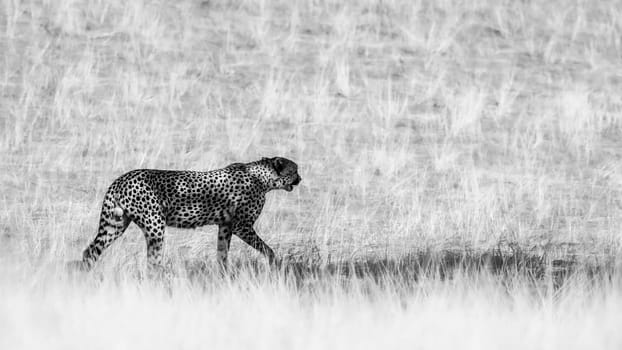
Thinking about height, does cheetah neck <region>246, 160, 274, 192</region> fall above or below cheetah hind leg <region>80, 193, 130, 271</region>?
above

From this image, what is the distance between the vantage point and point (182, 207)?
305 inches

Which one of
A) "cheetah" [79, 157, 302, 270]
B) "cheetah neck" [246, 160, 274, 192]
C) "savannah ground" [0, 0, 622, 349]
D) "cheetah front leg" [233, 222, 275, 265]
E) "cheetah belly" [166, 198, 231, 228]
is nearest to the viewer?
"savannah ground" [0, 0, 622, 349]

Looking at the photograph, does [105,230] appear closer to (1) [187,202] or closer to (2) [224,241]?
(1) [187,202]

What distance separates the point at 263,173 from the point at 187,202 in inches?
22.8

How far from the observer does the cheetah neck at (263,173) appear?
8133 millimetres

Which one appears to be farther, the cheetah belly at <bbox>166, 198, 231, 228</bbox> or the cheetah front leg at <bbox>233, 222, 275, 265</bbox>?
the cheetah front leg at <bbox>233, 222, 275, 265</bbox>

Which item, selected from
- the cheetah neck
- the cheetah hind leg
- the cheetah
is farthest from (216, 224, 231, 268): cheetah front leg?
the cheetah hind leg

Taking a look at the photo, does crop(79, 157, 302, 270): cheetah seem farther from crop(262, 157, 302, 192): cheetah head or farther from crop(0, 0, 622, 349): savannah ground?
crop(0, 0, 622, 349): savannah ground

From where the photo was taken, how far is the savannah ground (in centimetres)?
620

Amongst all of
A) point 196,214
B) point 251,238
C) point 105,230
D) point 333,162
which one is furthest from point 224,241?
point 333,162

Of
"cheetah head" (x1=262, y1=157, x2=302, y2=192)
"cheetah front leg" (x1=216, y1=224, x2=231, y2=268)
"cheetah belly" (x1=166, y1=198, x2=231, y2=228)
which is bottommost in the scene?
"cheetah front leg" (x1=216, y1=224, x2=231, y2=268)

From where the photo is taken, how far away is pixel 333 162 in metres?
12.4

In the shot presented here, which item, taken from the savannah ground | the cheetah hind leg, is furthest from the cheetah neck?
the cheetah hind leg

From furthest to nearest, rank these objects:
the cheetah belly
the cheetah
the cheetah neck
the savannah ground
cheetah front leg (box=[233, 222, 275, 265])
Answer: the cheetah neck, cheetah front leg (box=[233, 222, 275, 265]), the cheetah belly, the cheetah, the savannah ground
